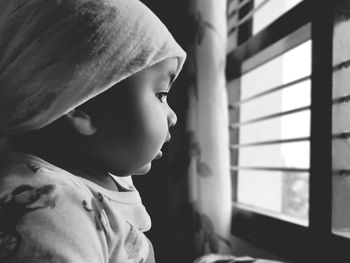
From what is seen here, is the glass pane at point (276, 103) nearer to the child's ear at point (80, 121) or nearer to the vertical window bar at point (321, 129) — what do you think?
the vertical window bar at point (321, 129)

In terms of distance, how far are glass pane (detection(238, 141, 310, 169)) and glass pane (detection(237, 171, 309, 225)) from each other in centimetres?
6

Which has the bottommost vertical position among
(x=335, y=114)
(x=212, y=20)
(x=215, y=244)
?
(x=215, y=244)

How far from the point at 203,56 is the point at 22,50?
3.06 ft

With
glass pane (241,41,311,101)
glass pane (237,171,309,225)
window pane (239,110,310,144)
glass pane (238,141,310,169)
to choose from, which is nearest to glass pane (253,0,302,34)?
glass pane (241,41,311,101)

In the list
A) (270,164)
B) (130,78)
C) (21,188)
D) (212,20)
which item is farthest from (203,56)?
(21,188)

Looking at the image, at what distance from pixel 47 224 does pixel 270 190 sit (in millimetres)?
→ 1355

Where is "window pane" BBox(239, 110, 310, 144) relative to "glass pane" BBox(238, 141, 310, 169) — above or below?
above

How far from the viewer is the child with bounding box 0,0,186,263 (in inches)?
22.0

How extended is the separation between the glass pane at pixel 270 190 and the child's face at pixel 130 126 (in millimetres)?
977

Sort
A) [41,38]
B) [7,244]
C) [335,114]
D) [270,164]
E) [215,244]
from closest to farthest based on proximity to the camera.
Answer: [7,244] < [41,38] < [335,114] < [215,244] < [270,164]

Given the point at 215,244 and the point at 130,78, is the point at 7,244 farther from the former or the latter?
the point at 215,244

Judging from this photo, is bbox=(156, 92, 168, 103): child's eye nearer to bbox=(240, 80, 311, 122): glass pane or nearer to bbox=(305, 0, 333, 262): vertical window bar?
bbox=(305, 0, 333, 262): vertical window bar

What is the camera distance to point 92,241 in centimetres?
58

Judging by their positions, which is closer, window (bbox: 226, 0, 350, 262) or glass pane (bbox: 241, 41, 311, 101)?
window (bbox: 226, 0, 350, 262)
